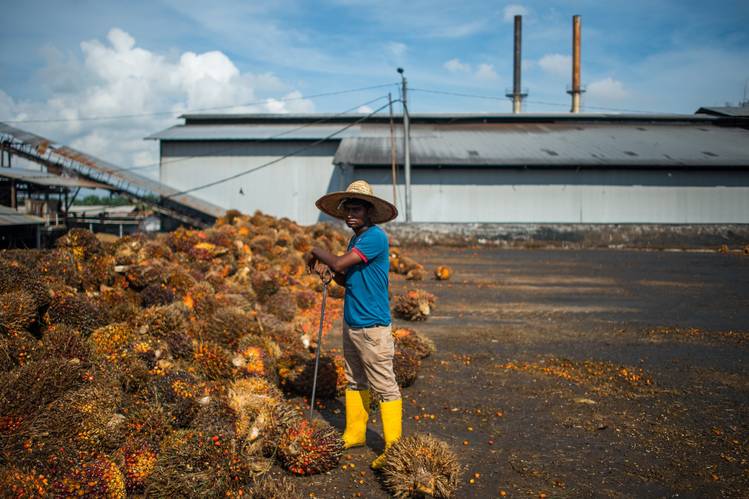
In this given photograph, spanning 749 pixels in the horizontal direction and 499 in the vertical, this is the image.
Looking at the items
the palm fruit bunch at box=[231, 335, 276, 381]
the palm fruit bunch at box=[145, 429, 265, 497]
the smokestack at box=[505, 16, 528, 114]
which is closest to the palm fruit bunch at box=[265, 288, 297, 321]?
the palm fruit bunch at box=[231, 335, 276, 381]

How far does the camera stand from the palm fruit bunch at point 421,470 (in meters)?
4.12

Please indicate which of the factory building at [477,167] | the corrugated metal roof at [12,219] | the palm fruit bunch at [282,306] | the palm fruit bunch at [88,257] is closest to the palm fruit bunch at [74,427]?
the palm fruit bunch at [88,257]

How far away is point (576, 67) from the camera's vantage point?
164ft

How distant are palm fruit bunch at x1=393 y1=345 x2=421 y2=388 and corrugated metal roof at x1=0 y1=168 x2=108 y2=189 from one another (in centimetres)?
2675

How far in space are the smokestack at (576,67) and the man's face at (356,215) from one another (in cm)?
4976

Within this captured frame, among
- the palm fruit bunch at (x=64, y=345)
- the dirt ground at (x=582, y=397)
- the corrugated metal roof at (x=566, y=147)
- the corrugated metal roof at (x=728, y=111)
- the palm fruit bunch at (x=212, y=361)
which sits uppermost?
the corrugated metal roof at (x=728, y=111)

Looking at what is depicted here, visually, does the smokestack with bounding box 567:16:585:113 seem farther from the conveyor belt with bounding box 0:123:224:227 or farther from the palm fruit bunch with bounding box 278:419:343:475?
the palm fruit bunch with bounding box 278:419:343:475

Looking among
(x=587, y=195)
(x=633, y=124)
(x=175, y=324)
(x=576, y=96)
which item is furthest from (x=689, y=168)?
(x=175, y=324)

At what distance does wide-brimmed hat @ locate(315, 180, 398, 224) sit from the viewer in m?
4.85

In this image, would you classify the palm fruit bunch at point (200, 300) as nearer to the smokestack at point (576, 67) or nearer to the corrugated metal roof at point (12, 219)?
the corrugated metal roof at point (12, 219)

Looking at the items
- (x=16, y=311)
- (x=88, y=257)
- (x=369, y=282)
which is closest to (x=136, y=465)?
(x=369, y=282)

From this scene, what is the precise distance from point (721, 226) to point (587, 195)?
27.1ft

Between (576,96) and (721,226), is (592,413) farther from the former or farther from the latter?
(576,96)

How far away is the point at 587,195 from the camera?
112 feet
